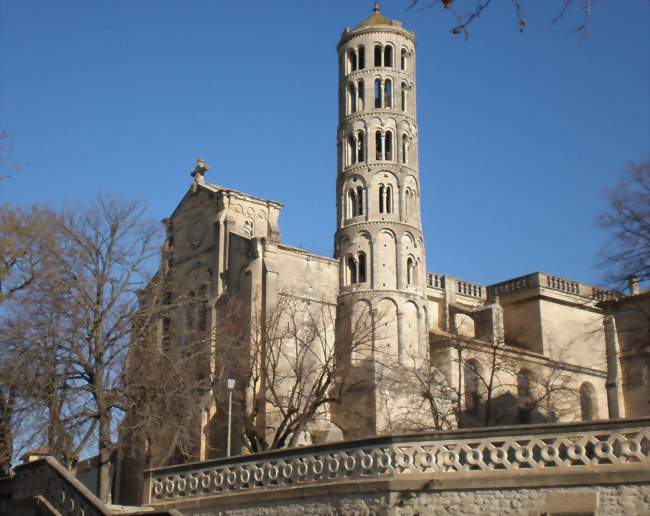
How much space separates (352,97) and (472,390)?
18057 millimetres

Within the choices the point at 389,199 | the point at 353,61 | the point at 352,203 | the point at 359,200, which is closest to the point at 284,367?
the point at 352,203

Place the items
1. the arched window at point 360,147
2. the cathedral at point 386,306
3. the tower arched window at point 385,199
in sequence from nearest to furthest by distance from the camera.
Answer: the cathedral at point 386,306
the tower arched window at point 385,199
the arched window at point 360,147

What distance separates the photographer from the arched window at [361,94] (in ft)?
191

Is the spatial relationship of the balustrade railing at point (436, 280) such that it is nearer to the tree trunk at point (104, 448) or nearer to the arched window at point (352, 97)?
the arched window at point (352, 97)

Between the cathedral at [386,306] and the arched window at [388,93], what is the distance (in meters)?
0.08

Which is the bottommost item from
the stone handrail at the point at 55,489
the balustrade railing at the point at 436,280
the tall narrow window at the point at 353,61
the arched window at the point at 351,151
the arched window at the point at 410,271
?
the stone handrail at the point at 55,489

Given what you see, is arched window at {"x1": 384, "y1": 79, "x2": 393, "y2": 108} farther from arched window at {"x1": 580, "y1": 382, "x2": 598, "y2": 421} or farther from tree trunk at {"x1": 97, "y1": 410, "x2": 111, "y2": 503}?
tree trunk at {"x1": 97, "y1": 410, "x2": 111, "y2": 503}

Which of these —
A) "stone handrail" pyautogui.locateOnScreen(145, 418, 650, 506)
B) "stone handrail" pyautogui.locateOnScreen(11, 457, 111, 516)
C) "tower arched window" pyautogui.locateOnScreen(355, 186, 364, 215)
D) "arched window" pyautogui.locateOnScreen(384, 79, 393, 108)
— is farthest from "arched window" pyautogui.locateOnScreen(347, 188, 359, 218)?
"stone handrail" pyautogui.locateOnScreen(145, 418, 650, 506)

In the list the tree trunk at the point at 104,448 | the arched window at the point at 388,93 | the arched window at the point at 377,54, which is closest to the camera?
the tree trunk at the point at 104,448

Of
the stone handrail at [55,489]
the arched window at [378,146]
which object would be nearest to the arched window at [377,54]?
the arched window at [378,146]

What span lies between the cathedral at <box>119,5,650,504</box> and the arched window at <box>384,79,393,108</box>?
0.08 metres

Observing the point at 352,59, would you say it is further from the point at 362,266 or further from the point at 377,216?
the point at 362,266

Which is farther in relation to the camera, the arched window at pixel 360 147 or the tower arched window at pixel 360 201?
the arched window at pixel 360 147

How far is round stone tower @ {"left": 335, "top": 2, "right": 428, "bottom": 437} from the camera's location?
168 feet
